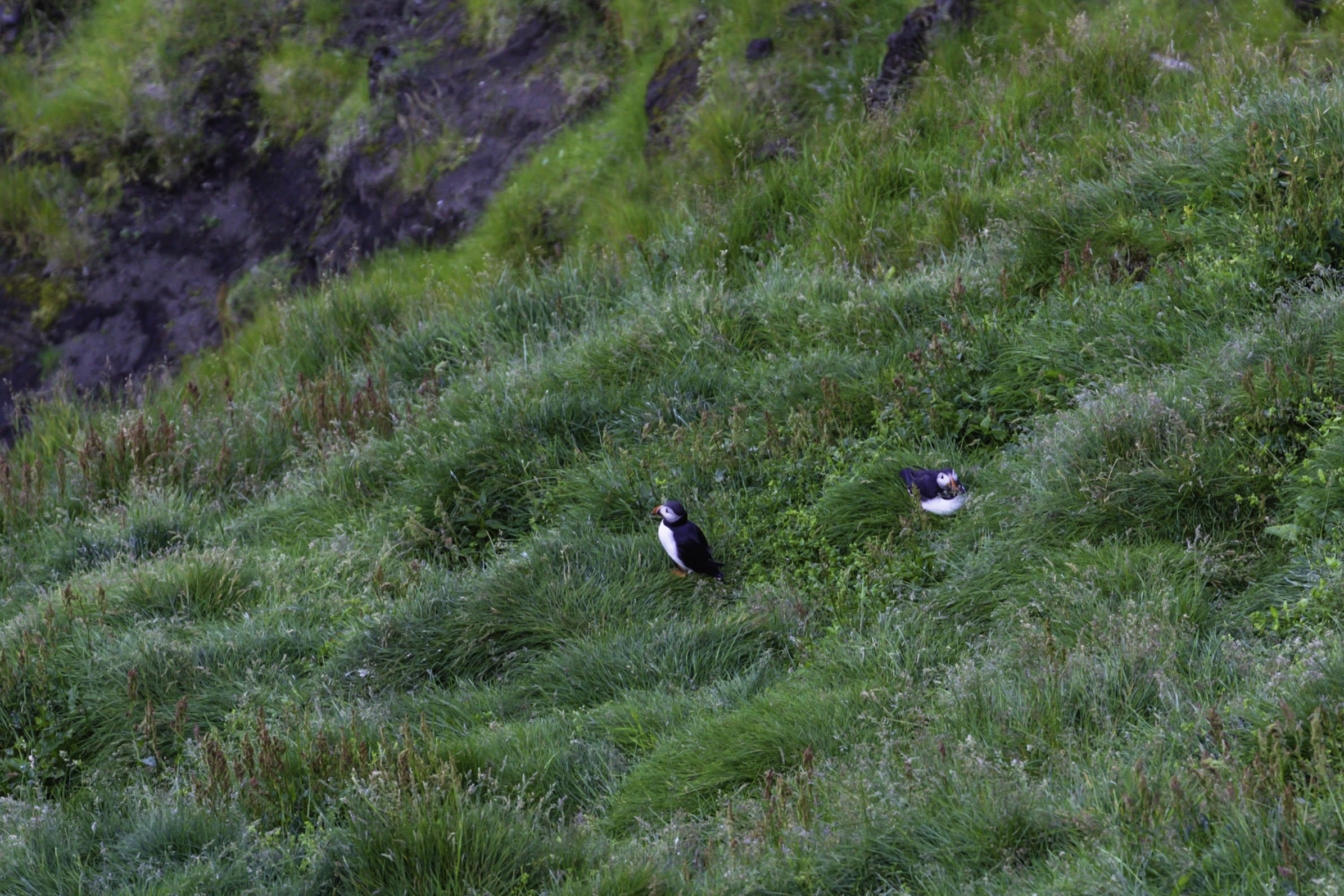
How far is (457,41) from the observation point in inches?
466

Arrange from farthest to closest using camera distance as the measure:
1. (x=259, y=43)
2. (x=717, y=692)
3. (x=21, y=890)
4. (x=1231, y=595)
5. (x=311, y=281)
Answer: (x=259, y=43)
(x=311, y=281)
(x=717, y=692)
(x=1231, y=595)
(x=21, y=890)

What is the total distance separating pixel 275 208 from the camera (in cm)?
1202

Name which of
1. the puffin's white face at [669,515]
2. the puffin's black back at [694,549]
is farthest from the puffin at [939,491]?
the puffin's white face at [669,515]

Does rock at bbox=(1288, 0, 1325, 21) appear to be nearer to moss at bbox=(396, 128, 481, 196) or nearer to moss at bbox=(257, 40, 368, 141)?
moss at bbox=(396, 128, 481, 196)

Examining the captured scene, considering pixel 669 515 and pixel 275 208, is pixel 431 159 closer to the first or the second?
pixel 275 208

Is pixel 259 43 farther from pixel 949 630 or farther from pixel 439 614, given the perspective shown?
pixel 949 630

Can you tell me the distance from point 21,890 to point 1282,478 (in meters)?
5.13

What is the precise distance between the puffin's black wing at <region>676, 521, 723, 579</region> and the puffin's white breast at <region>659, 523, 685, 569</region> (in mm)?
23

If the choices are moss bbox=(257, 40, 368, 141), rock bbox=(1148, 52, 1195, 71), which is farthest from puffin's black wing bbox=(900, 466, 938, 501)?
moss bbox=(257, 40, 368, 141)

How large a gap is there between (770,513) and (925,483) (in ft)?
3.04

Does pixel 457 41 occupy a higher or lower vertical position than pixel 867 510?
higher

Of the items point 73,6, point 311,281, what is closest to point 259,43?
point 73,6

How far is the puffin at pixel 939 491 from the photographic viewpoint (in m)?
5.77

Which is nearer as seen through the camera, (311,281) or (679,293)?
(679,293)
